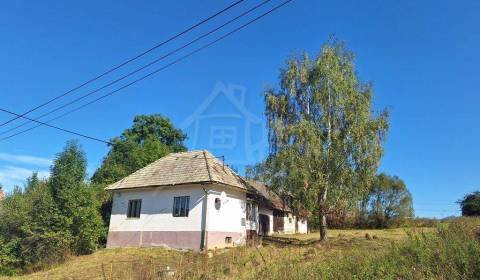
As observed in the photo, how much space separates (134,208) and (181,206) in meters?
4.05

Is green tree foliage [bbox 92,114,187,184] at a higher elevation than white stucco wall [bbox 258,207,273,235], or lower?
higher

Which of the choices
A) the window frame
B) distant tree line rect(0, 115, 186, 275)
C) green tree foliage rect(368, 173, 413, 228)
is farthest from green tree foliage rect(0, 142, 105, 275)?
green tree foliage rect(368, 173, 413, 228)

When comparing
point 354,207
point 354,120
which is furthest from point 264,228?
point 354,120

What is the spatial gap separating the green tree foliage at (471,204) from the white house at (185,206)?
25.1 m

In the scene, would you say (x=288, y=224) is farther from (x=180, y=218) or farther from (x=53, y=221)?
(x=53, y=221)

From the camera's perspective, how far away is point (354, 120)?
23656 millimetres

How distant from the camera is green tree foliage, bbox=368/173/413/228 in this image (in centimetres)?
4297

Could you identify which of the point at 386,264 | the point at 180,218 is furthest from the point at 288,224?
the point at 386,264

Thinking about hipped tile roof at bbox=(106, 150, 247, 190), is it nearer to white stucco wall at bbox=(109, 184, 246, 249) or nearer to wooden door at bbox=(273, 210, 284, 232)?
white stucco wall at bbox=(109, 184, 246, 249)

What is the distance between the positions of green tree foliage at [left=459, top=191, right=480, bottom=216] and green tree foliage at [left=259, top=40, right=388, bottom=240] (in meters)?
22.3

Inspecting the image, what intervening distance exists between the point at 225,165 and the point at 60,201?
10538mm

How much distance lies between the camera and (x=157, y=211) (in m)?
24.0

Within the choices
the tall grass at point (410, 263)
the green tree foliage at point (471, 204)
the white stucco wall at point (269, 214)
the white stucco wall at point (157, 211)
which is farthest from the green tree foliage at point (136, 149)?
the green tree foliage at point (471, 204)

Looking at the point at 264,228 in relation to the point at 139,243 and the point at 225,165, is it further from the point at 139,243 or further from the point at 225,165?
the point at 139,243
